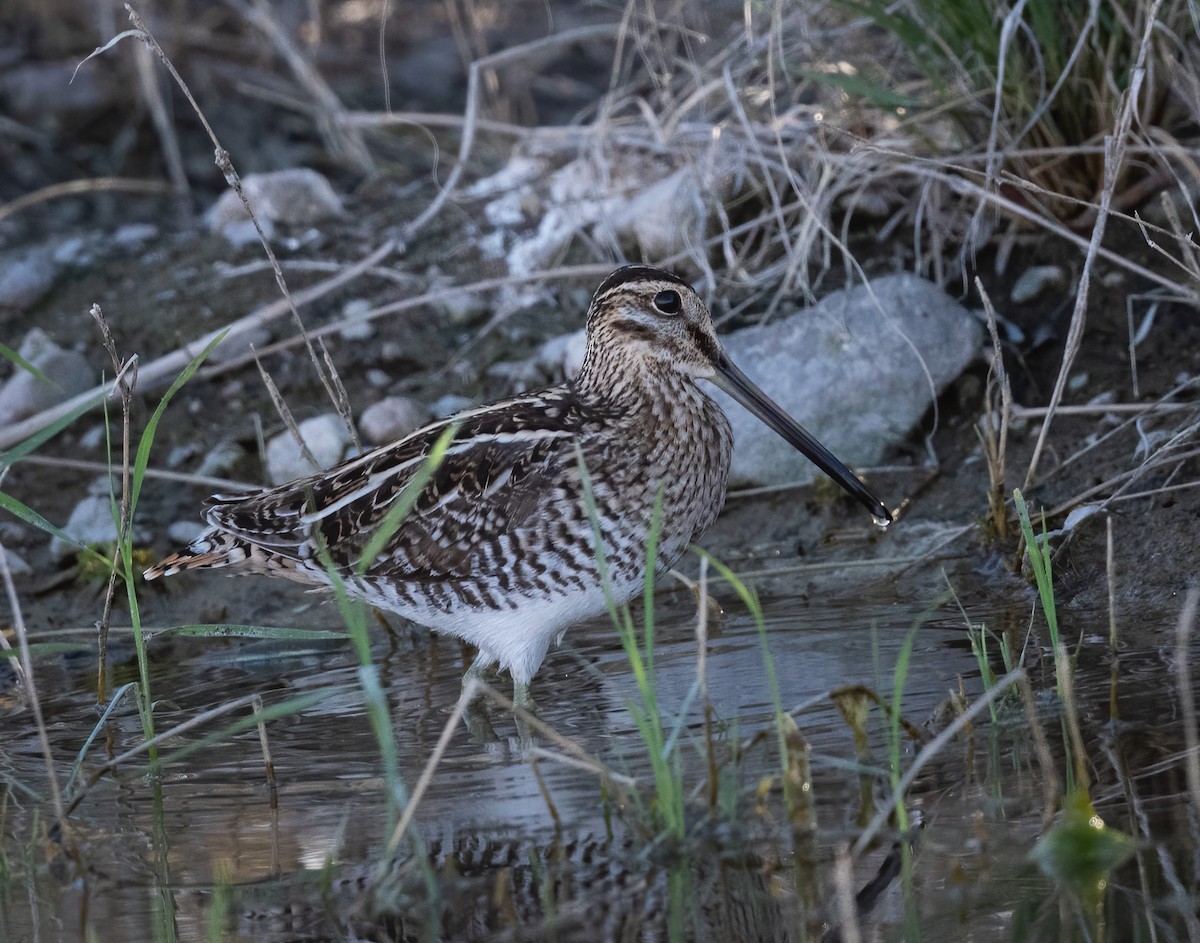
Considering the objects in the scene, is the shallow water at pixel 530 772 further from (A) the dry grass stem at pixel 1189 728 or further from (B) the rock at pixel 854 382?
(B) the rock at pixel 854 382

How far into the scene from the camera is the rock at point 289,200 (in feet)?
25.2

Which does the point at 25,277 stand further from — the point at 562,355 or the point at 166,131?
the point at 562,355

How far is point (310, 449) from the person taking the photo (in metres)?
6.01

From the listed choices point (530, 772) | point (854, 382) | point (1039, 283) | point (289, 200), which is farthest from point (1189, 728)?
point (289, 200)

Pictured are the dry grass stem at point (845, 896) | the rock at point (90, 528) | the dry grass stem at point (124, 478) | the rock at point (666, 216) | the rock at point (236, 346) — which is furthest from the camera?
the rock at point (236, 346)

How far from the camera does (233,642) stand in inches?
208

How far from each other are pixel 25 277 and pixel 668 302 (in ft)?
13.1

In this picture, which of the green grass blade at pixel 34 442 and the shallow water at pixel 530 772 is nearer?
the shallow water at pixel 530 772

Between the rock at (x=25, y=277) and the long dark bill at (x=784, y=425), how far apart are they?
3.96m

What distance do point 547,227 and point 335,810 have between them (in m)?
3.95

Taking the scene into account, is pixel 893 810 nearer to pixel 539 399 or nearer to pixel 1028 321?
pixel 539 399

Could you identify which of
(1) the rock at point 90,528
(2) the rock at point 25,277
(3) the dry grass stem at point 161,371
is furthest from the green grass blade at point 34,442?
(2) the rock at point 25,277

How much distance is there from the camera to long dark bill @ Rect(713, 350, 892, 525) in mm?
4551

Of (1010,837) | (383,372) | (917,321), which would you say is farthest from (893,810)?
(383,372)
